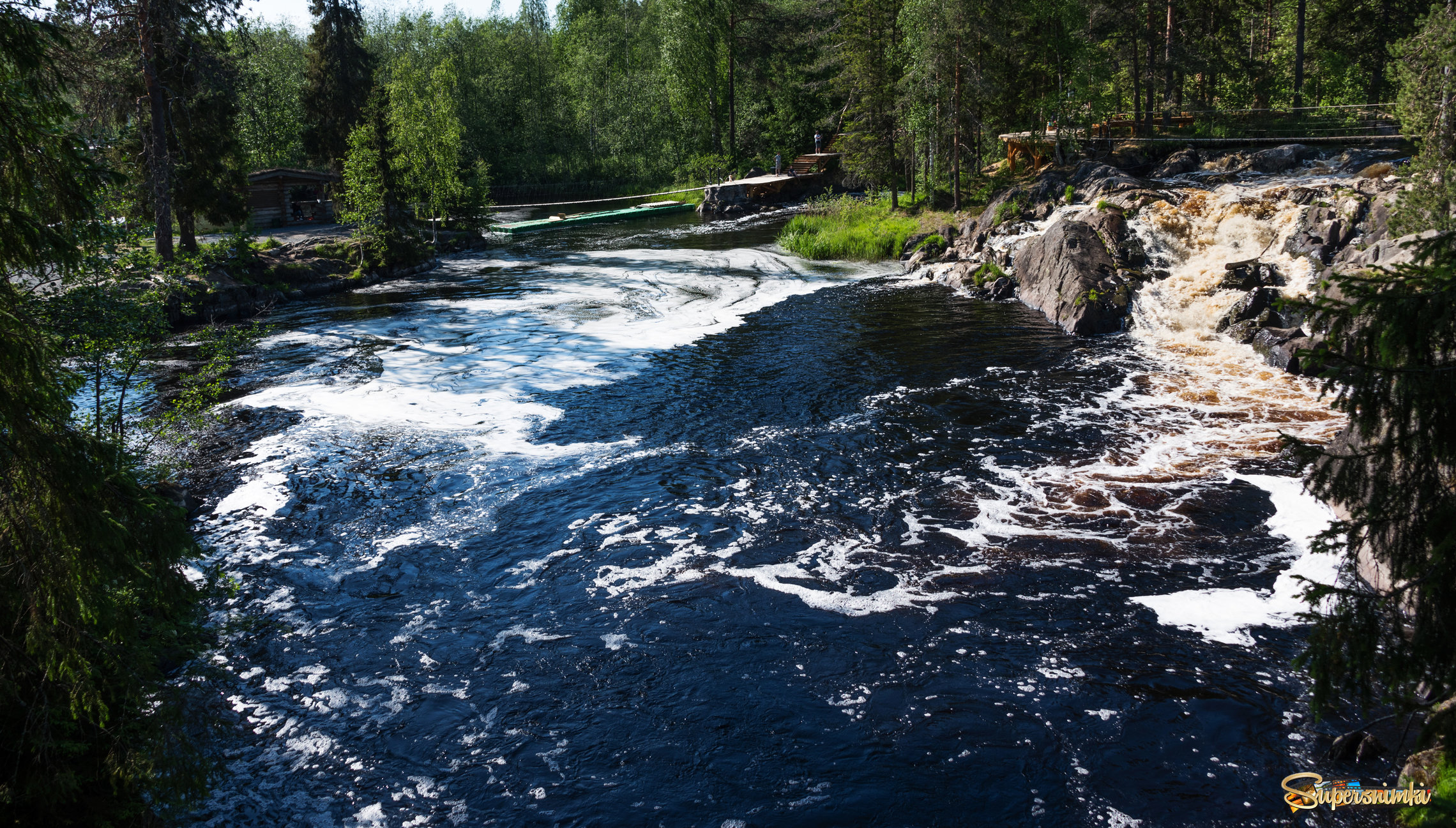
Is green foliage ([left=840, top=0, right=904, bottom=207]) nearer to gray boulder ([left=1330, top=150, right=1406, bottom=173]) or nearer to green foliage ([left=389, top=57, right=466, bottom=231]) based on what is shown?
gray boulder ([left=1330, top=150, right=1406, bottom=173])

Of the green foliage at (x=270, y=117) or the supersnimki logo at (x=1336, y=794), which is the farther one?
the green foliage at (x=270, y=117)

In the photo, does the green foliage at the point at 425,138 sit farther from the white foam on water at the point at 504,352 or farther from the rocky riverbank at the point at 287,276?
the white foam on water at the point at 504,352

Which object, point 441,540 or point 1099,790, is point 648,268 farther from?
point 1099,790

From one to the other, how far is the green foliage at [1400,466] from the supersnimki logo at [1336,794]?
5.63 ft

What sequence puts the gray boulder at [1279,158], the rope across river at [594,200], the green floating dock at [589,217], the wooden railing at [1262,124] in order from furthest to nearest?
the rope across river at [594,200]
the green floating dock at [589,217]
the wooden railing at [1262,124]
the gray boulder at [1279,158]

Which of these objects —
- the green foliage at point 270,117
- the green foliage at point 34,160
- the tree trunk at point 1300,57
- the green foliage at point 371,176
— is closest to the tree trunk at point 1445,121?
the tree trunk at point 1300,57

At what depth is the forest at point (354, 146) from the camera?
539cm

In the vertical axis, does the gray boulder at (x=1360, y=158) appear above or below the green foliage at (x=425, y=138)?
below

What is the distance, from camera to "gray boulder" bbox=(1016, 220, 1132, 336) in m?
Result: 21.8

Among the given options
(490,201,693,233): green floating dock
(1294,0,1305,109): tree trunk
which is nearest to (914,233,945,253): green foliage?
(1294,0,1305,109): tree trunk

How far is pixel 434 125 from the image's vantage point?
3856 centimetres

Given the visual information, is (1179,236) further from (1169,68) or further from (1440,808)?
(1440,808)

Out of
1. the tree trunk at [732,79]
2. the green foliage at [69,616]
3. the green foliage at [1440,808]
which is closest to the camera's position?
the green foliage at [69,616]

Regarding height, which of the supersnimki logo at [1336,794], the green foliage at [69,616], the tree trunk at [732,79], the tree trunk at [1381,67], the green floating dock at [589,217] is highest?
the tree trunk at [732,79]
